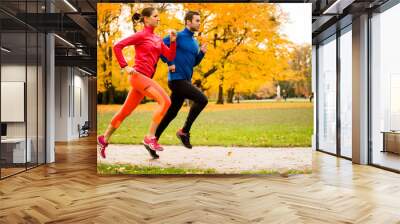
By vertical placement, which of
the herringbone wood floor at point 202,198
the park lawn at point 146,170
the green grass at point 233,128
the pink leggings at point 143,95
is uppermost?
the pink leggings at point 143,95

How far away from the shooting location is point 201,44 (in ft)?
23.4

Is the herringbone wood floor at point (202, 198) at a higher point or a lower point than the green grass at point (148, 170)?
lower

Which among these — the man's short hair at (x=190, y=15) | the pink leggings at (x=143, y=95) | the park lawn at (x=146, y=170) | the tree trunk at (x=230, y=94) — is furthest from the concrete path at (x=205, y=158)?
the man's short hair at (x=190, y=15)

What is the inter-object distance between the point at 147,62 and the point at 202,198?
254 centimetres

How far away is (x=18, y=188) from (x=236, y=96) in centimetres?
371

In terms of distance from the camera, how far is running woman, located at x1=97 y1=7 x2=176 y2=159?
695 centimetres

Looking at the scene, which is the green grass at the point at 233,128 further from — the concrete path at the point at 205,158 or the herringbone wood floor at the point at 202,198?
the herringbone wood floor at the point at 202,198

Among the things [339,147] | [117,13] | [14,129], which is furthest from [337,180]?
[14,129]

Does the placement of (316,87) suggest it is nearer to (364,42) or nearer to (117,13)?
(364,42)

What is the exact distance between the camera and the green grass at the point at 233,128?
7.12 m

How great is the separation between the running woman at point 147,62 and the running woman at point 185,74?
0.10 metres

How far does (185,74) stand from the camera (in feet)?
23.1

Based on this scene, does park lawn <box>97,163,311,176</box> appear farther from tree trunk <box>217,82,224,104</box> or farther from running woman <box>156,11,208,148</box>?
tree trunk <box>217,82,224,104</box>

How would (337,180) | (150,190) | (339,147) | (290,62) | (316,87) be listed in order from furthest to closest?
(316,87) → (339,147) → (290,62) → (337,180) → (150,190)
